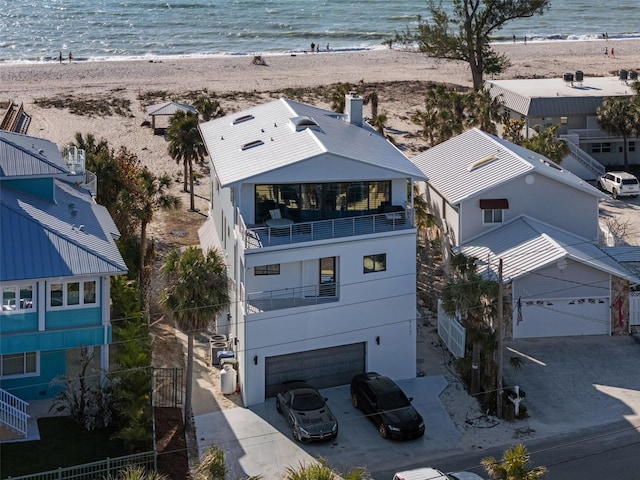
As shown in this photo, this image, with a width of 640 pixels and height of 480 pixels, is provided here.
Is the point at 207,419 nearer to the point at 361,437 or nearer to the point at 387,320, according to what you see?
the point at 361,437

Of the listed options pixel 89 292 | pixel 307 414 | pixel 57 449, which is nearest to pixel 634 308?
pixel 307 414

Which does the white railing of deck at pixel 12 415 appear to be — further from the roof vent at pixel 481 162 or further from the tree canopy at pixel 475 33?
the tree canopy at pixel 475 33

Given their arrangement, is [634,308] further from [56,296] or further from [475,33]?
[475,33]

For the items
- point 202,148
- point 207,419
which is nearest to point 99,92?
point 202,148

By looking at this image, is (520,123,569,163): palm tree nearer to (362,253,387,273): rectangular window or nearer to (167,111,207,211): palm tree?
(167,111,207,211): palm tree

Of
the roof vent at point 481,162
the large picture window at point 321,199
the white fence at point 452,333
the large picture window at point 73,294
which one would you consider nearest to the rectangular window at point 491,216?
the roof vent at point 481,162

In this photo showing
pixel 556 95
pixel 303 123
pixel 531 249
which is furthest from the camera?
pixel 556 95
